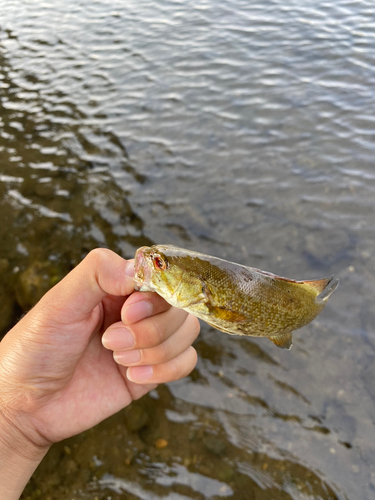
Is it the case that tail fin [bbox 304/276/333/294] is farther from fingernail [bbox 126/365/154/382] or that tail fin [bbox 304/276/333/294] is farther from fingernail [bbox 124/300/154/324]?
fingernail [bbox 126/365/154/382]

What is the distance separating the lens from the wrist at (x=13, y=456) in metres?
2.95

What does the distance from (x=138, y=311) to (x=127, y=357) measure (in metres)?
0.54

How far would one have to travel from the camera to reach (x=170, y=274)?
8.73 ft

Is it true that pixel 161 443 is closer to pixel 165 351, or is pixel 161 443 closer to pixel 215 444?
pixel 215 444

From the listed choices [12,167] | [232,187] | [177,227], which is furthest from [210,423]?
[12,167]

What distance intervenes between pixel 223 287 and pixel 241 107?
7571 mm

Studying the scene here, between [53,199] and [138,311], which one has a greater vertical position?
[138,311]

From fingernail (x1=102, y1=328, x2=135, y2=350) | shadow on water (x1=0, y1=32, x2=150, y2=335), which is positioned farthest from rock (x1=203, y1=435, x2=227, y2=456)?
shadow on water (x1=0, y1=32, x2=150, y2=335)

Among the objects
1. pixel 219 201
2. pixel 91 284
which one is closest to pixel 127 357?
pixel 91 284

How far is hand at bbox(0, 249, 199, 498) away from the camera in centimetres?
283

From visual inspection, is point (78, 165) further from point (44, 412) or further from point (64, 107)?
point (44, 412)

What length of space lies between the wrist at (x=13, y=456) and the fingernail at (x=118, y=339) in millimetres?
976

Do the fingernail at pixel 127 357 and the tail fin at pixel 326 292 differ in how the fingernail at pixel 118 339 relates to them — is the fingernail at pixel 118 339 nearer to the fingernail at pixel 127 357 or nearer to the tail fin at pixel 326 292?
the fingernail at pixel 127 357

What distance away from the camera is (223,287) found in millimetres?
2617
